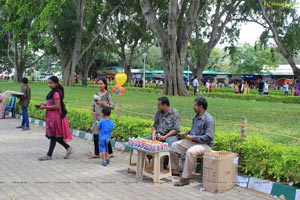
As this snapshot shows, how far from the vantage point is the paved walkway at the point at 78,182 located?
5375 millimetres

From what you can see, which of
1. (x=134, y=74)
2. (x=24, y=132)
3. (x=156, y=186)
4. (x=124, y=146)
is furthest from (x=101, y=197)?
(x=134, y=74)

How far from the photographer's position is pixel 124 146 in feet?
28.3

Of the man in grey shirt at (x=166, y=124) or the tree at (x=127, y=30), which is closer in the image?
the man in grey shirt at (x=166, y=124)

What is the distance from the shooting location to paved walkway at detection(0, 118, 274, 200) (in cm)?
538

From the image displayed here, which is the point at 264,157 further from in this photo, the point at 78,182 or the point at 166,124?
the point at 78,182

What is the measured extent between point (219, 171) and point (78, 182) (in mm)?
2211

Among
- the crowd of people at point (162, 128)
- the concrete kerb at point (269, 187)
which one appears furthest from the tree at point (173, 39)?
the concrete kerb at point (269, 187)

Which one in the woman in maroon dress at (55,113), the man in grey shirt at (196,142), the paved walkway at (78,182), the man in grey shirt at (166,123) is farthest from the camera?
the woman in maroon dress at (55,113)

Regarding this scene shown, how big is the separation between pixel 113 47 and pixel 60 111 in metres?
35.2

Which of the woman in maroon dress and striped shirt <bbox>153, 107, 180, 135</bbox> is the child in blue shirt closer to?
the woman in maroon dress

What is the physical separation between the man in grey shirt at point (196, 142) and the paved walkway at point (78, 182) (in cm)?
31

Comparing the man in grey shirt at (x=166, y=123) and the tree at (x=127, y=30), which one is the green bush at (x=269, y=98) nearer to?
the tree at (x=127, y=30)

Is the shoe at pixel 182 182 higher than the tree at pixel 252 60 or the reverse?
the reverse

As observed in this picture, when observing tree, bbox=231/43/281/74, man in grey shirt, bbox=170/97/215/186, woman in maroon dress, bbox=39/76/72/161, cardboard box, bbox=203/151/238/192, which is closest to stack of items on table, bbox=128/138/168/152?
man in grey shirt, bbox=170/97/215/186
